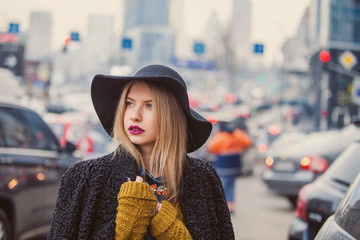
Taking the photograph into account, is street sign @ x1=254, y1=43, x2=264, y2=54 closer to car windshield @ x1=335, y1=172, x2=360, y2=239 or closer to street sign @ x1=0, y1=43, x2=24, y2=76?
street sign @ x1=0, y1=43, x2=24, y2=76

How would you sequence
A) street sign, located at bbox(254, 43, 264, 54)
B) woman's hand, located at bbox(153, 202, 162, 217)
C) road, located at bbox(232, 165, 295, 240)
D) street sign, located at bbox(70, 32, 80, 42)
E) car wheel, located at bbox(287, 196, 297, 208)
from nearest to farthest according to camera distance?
woman's hand, located at bbox(153, 202, 162, 217)
road, located at bbox(232, 165, 295, 240)
car wheel, located at bbox(287, 196, 297, 208)
street sign, located at bbox(70, 32, 80, 42)
street sign, located at bbox(254, 43, 264, 54)

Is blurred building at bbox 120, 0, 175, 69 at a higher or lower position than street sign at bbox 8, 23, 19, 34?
higher

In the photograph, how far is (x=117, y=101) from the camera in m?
2.58

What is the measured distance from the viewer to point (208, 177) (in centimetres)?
254

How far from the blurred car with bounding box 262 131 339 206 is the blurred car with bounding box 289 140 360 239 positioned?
15.8 ft

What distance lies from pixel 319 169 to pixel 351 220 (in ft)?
21.1

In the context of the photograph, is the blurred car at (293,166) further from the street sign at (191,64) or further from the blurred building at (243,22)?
the blurred building at (243,22)

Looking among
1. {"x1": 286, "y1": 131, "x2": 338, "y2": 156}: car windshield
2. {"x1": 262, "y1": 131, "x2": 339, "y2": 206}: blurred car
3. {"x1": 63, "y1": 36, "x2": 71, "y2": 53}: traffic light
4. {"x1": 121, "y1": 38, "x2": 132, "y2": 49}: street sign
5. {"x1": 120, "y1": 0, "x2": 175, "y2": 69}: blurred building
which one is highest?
{"x1": 120, "y1": 0, "x2": 175, "y2": 69}: blurred building

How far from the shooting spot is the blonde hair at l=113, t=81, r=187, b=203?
2.41 metres

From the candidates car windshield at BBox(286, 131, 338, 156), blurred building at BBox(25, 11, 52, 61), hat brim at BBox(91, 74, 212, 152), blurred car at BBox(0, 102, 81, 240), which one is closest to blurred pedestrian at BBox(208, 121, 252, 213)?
car windshield at BBox(286, 131, 338, 156)

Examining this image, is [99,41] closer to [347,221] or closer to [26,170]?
[26,170]

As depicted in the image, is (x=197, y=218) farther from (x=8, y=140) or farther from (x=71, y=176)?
(x=8, y=140)

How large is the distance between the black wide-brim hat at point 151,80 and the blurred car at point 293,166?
6.84 meters

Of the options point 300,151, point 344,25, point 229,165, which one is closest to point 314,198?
point 229,165
